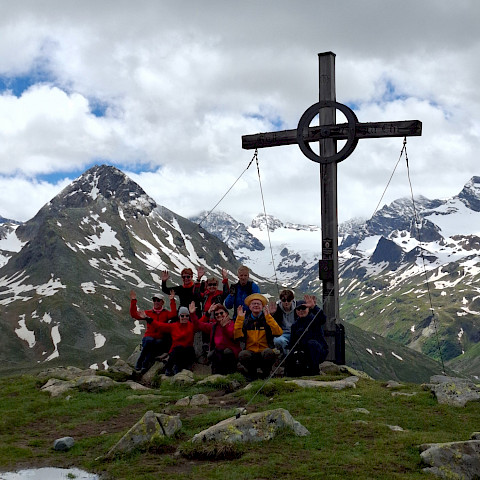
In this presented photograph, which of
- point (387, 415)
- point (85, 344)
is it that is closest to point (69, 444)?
point (387, 415)

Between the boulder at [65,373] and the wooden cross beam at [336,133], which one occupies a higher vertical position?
the wooden cross beam at [336,133]

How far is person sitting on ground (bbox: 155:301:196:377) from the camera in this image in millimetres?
19125

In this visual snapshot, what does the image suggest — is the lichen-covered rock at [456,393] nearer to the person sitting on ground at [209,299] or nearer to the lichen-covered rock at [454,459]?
the lichen-covered rock at [454,459]

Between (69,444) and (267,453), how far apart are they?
435 centimetres

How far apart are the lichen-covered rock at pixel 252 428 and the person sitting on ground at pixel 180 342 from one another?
28.4 ft

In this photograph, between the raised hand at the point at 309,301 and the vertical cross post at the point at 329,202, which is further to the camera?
the vertical cross post at the point at 329,202

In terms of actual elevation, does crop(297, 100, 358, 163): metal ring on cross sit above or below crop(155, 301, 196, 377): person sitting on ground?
above

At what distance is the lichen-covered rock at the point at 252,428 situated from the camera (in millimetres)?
10125

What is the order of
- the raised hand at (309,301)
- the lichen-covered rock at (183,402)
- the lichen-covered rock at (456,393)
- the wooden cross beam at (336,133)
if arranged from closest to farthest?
1. the lichen-covered rock at (456,393)
2. the lichen-covered rock at (183,402)
3. the raised hand at (309,301)
4. the wooden cross beam at (336,133)

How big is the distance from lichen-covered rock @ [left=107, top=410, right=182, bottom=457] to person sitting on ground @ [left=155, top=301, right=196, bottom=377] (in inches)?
316

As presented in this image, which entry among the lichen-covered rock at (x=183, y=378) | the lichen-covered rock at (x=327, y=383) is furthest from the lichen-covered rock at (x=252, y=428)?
the lichen-covered rock at (x=183, y=378)

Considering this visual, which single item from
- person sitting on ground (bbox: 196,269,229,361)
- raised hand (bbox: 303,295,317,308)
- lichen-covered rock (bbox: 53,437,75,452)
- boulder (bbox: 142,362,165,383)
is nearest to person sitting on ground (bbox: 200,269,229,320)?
person sitting on ground (bbox: 196,269,229,361)

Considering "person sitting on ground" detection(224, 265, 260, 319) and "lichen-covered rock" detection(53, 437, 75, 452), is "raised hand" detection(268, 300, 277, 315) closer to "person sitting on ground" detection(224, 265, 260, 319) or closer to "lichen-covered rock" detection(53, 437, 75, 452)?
"person sitting on ground" detection(224, 265, 260, 319)

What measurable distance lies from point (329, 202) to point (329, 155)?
1.71m
